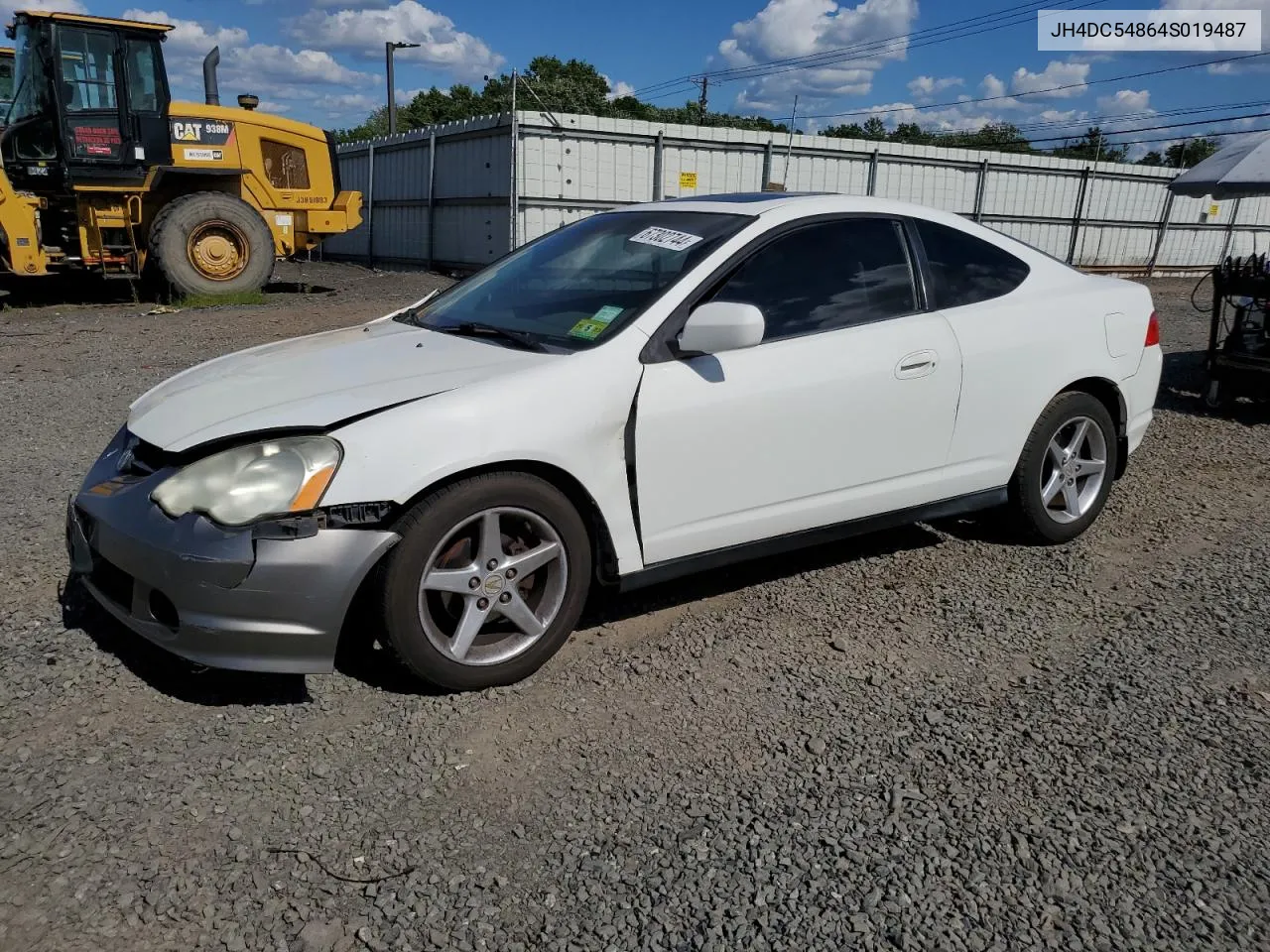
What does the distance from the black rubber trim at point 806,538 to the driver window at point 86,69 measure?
12.2 meters

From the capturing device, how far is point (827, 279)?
151 inches

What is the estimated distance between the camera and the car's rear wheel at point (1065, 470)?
440 cm

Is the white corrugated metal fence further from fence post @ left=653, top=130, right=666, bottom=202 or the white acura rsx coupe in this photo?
the white acura rsx coupe

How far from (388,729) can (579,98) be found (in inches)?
1807

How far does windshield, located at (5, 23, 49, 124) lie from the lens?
39.5ft

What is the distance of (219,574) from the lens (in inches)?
108

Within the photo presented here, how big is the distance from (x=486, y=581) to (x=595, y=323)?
3.33 feet

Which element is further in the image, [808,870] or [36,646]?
[36,646]

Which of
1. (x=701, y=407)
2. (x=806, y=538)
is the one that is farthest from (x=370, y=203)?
(x=701, y=407)

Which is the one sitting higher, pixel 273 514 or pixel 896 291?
pixel 896 291

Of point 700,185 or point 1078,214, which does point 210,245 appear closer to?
point 700,185

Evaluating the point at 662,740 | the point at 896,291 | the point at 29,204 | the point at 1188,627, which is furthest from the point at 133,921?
the point at 29,204

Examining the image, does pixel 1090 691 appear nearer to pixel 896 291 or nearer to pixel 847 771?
pixel 847 771

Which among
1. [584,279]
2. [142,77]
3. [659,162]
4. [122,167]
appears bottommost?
[584,279]
